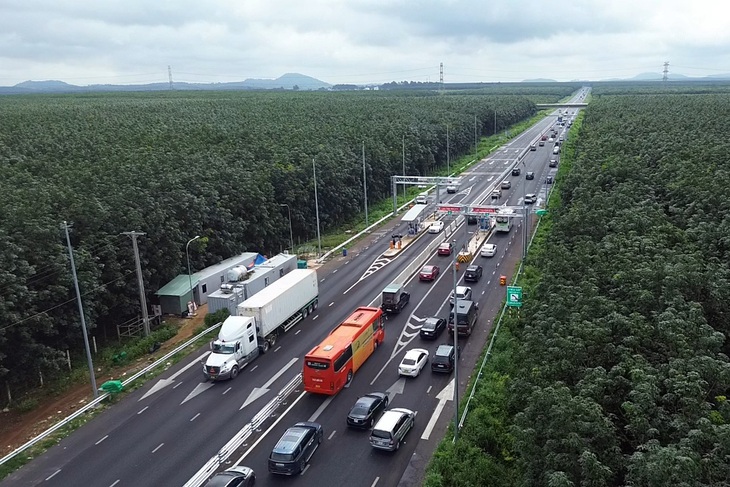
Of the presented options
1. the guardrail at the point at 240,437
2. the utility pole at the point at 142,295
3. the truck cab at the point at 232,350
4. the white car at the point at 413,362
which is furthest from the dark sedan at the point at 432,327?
the utility pole at the point at 142,295

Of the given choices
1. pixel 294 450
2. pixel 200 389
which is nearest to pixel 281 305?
pixel 200 389

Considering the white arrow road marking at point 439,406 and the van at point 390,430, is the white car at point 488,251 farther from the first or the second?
the van at point 390,430

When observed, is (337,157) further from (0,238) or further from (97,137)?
(0,238)

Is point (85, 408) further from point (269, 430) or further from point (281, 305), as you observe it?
point (281, 305)

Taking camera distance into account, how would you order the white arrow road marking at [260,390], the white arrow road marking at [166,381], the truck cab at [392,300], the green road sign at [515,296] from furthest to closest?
1. the truck cab at [392,300]
2. the green road sign at [515,296]
3. the white arrow road marking at [166,381]
4. the white arrow road marking at [260,390]

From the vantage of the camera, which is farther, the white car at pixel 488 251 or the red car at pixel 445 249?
the red car at pixel 445 249
